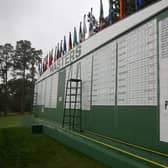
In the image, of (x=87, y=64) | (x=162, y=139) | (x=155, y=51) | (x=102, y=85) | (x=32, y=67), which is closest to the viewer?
(x=162, y=139)

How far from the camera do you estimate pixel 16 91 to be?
38969mm

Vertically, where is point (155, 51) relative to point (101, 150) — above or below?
above

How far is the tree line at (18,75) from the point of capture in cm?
3703

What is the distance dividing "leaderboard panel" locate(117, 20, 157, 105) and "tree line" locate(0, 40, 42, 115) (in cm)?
3289

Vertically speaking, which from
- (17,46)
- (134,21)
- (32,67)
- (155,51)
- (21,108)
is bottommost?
(21,108)

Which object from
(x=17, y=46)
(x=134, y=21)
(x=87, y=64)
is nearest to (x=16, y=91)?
(x=17, y=46)

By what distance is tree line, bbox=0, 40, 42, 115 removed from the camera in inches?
1458

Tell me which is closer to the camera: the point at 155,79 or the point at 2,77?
the point at 155,79

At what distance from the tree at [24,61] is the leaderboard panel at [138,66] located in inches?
1344

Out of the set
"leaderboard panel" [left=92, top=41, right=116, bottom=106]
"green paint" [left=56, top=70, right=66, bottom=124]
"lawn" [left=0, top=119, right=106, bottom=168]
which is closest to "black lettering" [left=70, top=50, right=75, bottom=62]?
"green paint" [left=56, top=70, right=66, bottom=124]

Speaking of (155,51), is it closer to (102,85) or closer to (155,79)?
(155,79)

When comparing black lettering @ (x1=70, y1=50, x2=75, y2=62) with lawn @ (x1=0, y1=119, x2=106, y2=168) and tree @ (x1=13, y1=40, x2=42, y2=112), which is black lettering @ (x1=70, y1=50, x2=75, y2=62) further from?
tree @ (x1=13, y1=40, x2=42, y2=112)

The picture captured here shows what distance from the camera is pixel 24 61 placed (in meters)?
38.6

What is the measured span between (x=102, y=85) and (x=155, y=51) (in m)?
2.02
